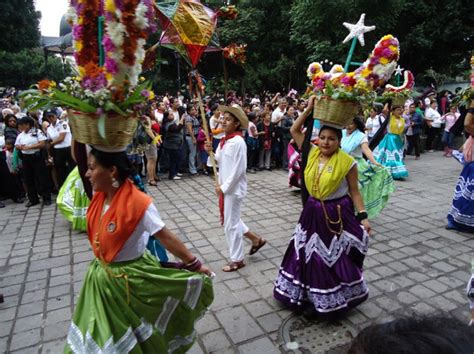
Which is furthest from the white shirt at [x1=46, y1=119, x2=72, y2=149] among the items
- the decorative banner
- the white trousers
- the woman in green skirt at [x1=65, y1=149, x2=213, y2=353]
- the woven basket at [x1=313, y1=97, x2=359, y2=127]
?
the woven basket at [x1=313, y1=97, x2=359, y2=127]

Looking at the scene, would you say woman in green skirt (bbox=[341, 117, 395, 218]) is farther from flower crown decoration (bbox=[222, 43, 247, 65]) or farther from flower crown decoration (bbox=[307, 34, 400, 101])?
flower crown decoration (bbox=[307, 34, 400, 101])

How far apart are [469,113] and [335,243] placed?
3.25 m

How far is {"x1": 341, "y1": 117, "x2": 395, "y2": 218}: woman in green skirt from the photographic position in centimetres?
594

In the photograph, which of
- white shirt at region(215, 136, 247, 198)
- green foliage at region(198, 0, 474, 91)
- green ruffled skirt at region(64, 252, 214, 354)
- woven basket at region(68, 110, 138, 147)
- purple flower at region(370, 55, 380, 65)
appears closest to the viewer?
woven basket at region(68, 110, 138, 147)

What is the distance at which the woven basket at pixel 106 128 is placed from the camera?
84.4 inches

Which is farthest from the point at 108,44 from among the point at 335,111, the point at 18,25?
the point at 18,25

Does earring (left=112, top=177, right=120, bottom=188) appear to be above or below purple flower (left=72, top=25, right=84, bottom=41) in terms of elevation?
below

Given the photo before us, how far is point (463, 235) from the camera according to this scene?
5703mm

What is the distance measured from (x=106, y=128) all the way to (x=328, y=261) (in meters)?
2.37

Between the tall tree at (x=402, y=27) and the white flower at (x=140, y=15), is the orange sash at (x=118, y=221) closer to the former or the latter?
the white flower at (x=140, y=15)

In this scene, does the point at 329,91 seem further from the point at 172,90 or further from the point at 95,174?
the point at 172,90

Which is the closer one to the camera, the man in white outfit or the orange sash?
the orange sash

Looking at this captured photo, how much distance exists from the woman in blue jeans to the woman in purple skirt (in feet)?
20.9

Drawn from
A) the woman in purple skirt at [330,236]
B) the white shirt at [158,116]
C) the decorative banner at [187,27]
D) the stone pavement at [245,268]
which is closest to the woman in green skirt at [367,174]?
the stone pavement at [245,268]
